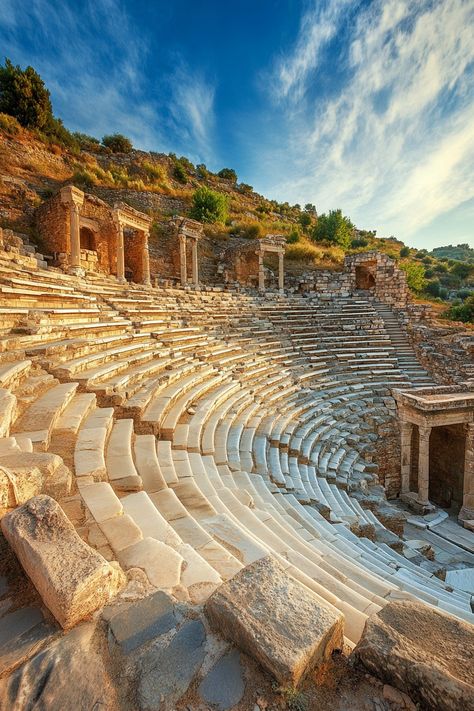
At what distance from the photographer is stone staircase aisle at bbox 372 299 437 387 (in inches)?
483

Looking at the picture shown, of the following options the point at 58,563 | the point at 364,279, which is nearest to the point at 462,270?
the point at 364,279

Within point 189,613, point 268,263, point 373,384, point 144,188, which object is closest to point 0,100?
point 144,188

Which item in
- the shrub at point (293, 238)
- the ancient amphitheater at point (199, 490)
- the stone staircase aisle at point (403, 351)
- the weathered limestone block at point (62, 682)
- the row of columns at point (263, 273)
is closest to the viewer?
the weathered limestone block at point (62, 682)

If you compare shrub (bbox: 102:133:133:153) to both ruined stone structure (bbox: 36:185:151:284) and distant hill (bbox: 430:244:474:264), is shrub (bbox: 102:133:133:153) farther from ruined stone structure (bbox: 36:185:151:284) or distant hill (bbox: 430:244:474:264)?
distant hill (bbox: 430:244:474:264)

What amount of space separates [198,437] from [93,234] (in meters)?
16.2

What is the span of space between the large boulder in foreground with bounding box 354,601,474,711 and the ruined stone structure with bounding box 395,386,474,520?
8303 mm

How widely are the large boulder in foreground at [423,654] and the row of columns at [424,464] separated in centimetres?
854

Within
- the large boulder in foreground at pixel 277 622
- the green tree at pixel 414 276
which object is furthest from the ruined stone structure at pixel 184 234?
the green tree at pixel 414 276

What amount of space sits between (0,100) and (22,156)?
6089 mm

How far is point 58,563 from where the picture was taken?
1.45 meters

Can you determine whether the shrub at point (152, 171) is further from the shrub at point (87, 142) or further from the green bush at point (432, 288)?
the green bush at point (432, 288)

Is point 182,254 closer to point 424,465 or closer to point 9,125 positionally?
point 9,125

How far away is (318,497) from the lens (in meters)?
5.39

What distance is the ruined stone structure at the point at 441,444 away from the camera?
8688 millimetres
